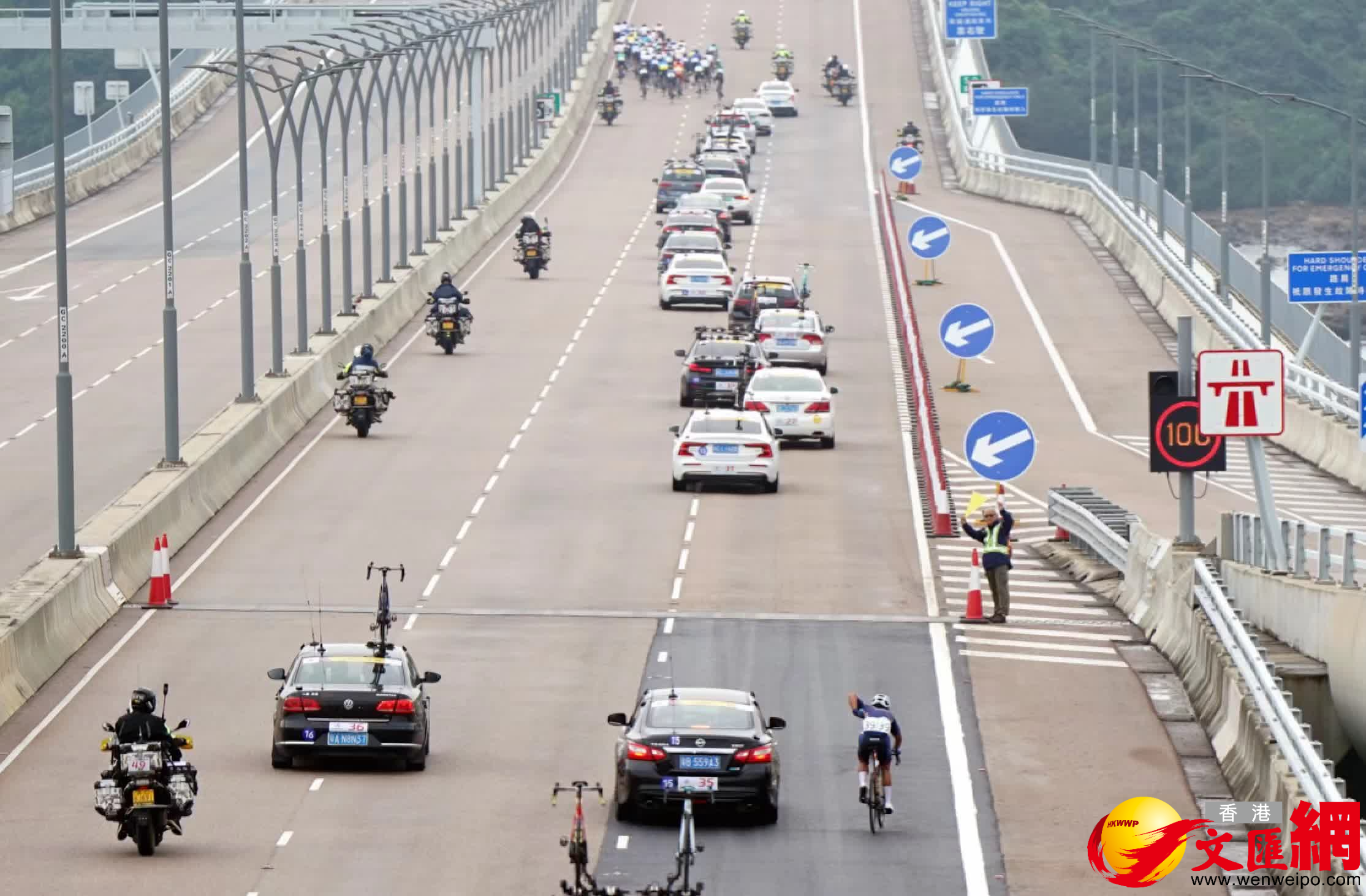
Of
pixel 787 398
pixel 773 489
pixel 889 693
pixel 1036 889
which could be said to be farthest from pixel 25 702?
pixel 787 398

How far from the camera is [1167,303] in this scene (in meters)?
66.2

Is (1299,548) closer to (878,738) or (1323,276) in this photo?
(878,738)

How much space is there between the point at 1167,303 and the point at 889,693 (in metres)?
40.0

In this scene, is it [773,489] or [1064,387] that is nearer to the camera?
[773,489]

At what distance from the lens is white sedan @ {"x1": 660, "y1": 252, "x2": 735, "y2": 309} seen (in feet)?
210

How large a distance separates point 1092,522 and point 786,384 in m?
11.3

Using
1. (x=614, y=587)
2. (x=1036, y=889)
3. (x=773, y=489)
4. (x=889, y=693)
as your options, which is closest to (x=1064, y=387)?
(x=773, y=489)

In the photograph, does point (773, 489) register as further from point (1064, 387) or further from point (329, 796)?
point (329, 796)

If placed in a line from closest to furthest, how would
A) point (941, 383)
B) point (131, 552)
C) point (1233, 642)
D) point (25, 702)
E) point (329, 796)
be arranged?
point (329, 796)
point (1233, 642)
point (25, 702)
point (131, 552)
point (941, 383)

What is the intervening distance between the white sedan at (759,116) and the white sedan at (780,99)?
3483 mm

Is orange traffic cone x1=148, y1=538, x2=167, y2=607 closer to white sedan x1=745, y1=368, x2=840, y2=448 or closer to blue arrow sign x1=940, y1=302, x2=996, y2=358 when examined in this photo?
blue arrow sign x1=940, y1=302, x2=996, y2=358

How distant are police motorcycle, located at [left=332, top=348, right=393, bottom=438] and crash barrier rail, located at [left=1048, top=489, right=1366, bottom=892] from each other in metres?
12.2

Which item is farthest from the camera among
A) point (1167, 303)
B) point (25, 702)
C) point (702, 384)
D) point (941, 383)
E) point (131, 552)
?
point (1167, 303)

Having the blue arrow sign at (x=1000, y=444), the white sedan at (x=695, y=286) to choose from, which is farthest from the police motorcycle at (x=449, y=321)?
the blue arrow sign at (x=1000, y=444)
